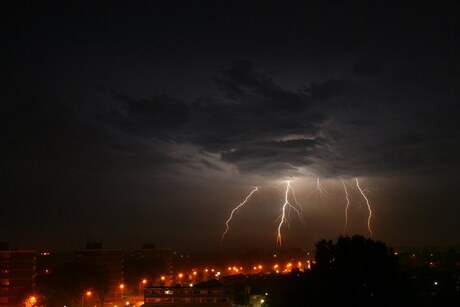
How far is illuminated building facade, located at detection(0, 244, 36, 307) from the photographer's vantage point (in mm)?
37188

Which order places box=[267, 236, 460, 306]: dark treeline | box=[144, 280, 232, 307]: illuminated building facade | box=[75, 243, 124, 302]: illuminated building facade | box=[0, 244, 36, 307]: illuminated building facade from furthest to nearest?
box=[75, 243, 124, 302]: illuminated building facade < box=[0, 244, 36, 307]: illuminated building facade < box=[144, 280, 232, 307]: illuminated building facade < box=[267, 236, 460, 306]: dark treeline

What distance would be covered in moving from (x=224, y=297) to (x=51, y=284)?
48.1 ft

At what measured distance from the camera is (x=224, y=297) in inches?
1251

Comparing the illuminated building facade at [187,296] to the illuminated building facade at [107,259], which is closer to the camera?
the illuminated building facade at [187,296]

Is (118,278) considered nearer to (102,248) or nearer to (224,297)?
(102,248)

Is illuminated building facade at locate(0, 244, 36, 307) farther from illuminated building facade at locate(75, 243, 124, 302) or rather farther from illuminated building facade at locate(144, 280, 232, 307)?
illuminated building facade at locate(144, 280, 232, 307)

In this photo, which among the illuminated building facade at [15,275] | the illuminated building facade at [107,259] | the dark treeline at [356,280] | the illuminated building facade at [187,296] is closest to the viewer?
the dark treeline at [356,280]

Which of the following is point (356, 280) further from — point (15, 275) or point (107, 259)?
point (107, 259)

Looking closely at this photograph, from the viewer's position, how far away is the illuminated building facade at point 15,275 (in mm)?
37188

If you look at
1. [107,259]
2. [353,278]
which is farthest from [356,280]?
[107,259]

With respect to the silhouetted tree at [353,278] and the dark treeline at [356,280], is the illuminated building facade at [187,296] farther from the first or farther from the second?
the silhouetted tree at [353,278]

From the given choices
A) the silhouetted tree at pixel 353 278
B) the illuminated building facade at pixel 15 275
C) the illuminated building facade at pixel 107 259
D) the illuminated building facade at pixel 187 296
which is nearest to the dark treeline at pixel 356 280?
the silhouetted tree at pixel 353 278

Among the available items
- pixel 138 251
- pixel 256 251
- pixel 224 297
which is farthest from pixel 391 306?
pixel 256 251

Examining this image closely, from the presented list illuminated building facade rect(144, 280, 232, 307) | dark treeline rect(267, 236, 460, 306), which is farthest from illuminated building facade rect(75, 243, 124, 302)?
dark treeline rect(267, 236, 460, 306)
